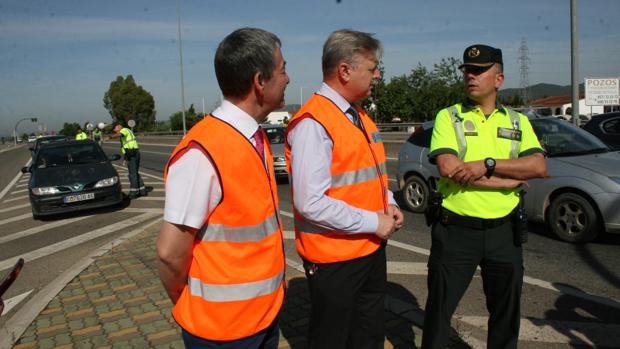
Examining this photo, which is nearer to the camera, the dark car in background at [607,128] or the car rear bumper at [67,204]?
the dark car in background at [607,128]

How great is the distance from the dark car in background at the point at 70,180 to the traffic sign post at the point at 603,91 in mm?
15460

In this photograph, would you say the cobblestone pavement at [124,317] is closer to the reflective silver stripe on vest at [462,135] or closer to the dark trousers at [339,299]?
the dark trousers at [339,299]

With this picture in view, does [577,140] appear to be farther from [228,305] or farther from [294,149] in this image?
[228,305]

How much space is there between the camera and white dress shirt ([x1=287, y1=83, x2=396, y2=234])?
2.26m

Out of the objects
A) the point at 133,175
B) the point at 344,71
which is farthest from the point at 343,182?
the point at 133,175

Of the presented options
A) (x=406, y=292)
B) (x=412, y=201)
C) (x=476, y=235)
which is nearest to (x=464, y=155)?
(x=476, y=235)

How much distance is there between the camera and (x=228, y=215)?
1.78 meters

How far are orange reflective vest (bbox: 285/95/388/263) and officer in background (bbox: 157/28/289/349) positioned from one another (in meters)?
0.50

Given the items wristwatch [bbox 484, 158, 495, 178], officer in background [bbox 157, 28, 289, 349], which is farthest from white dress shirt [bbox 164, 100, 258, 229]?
wristwatch [bbox 484, 158, 495, 178]

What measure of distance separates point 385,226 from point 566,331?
2278 millimetres

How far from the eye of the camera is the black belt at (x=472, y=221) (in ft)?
9.21

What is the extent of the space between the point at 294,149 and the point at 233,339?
92 cm

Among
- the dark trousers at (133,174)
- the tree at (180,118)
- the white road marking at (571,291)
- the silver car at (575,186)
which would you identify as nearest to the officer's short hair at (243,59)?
the white road marking at (571,291)

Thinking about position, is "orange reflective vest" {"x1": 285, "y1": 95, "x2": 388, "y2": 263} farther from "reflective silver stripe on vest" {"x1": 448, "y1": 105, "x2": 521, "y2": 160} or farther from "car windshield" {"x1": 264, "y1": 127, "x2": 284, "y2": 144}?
"car windshield" {"x1": 264, "y1": 127, "x2": 284, "y2": 144}
